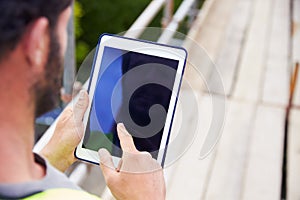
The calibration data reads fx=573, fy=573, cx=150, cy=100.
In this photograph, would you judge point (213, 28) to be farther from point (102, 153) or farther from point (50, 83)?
point (50, 83)

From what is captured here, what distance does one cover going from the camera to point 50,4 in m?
0.55

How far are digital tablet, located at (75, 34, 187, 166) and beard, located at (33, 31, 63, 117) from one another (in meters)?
0.24

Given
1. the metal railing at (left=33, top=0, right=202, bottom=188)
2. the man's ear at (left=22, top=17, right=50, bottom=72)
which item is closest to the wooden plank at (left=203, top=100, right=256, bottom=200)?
the metal railing at (left=33, top=0, right=202, bottom=188)

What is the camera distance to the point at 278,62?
121 inches

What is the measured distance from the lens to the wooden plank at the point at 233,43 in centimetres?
290

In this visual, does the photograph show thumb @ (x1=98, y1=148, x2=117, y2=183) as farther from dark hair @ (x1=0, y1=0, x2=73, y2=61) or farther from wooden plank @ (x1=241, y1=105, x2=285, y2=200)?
wooden plank @ (x1=241, y1=105, x2=285, y2=200)

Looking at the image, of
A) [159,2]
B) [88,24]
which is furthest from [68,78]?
[88,24]

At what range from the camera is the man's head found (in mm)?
528

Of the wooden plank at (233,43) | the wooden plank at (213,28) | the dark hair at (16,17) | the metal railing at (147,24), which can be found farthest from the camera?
the wooden plank at (213,28)

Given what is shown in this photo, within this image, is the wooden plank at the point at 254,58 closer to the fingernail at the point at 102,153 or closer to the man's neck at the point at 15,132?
the fingernail at the point at 102,153

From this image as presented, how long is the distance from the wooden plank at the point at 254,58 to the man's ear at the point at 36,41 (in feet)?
7.20

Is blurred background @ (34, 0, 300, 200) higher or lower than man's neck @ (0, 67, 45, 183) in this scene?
lower

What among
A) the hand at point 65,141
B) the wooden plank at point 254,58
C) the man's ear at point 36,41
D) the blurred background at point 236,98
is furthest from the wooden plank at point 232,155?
the man's ear at point 36,41

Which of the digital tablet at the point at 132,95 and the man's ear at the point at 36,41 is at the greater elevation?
the man's ear at the point at 36,41
